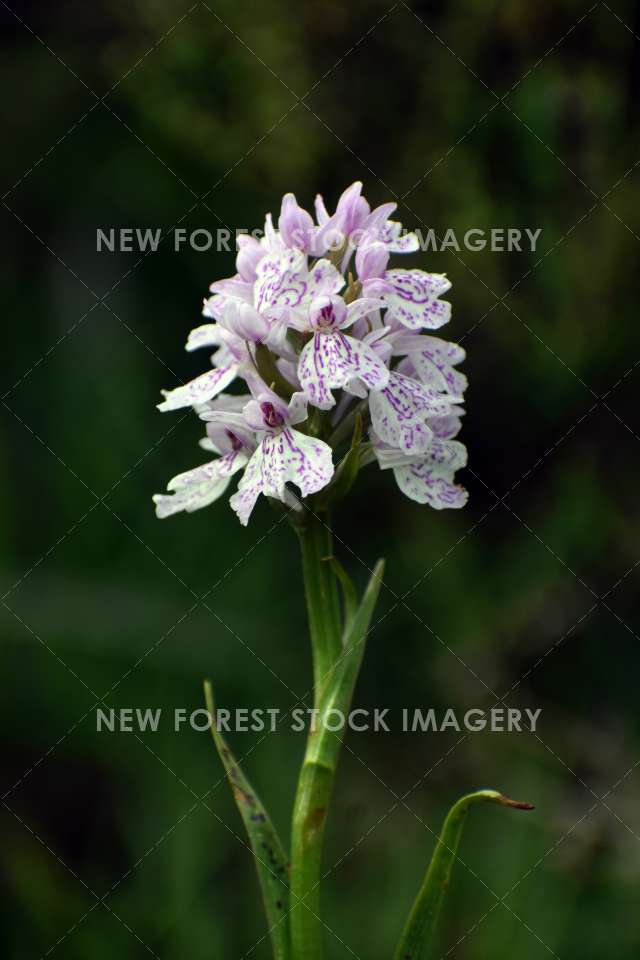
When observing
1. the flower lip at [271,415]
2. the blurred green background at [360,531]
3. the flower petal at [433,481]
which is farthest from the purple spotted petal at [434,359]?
Result: the blurred green background at [360,531]

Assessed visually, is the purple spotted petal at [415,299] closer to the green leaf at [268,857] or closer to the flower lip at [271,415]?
the flower lip at [271,415]

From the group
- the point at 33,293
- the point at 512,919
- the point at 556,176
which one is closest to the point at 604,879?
the point at 512,919

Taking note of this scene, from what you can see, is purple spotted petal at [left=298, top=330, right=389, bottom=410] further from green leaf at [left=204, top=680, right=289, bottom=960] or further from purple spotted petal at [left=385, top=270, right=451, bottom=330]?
green leaf at [left=204, top=680, right=289, bottom=960]

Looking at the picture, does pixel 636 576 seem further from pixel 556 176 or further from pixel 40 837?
pixel 40 837

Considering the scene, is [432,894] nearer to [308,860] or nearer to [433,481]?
[308,860]

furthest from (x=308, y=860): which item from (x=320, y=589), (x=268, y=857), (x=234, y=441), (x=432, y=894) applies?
(x=234, y=441)

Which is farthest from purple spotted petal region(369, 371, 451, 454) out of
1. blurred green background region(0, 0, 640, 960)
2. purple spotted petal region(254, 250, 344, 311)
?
blurred green background region(0, 0, 640, 960)
